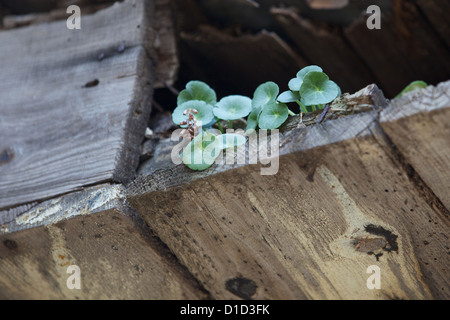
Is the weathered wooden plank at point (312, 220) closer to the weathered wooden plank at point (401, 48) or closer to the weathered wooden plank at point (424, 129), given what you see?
the weathered wooden plank at point (424, 129)

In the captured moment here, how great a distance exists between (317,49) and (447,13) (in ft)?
1.40

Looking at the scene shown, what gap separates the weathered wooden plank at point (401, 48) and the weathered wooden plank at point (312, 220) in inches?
31.5

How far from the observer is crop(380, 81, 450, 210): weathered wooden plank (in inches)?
32.8

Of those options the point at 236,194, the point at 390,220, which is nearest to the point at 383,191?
the point at 390,220

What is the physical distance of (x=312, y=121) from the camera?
3.33ft

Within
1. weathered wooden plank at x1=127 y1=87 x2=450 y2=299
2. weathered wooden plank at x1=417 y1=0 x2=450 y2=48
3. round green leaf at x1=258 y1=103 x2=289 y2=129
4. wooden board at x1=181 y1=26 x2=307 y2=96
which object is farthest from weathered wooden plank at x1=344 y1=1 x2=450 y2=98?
weathered wooden plank at x1=127 y1=87 x2=450 y2=299

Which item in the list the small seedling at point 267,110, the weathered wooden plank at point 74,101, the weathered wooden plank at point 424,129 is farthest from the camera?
the weathered wooden plank at point 74,101

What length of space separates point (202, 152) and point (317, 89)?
292 mm

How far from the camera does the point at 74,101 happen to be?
1.43 metres

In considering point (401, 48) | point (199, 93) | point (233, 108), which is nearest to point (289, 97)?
point (233, 108)

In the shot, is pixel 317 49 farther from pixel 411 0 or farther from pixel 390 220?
pixel 390 220

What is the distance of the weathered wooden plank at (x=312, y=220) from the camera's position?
0.94 meters

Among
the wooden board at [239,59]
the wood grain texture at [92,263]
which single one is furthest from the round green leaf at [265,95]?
the wooden board at [239,59]

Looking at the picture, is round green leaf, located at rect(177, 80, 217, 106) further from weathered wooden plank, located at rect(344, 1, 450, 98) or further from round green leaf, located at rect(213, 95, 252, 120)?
weathered wooden plank, located at rect(344, 1, 450, 98)
